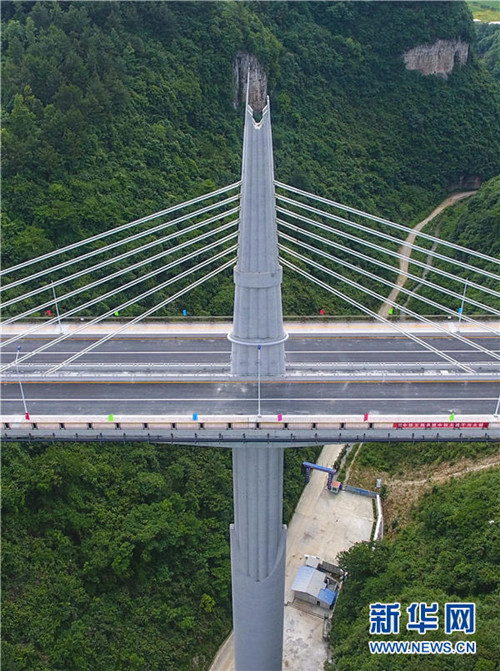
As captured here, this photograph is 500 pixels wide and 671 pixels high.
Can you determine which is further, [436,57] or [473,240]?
[436,57]

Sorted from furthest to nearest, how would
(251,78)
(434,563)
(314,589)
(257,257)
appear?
(251,78)
(314,589)
(434,563)
(257,257)

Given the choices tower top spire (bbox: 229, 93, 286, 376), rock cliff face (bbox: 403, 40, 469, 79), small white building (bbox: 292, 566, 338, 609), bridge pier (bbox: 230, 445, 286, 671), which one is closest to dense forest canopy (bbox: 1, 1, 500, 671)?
rock cliff face (bbox: 403, 40, 469, 79)

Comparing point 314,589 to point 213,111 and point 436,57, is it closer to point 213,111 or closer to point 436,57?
point 213,111

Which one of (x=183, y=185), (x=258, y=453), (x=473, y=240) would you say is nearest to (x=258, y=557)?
(x=258, y=453)

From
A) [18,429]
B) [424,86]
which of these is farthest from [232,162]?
[18,429]

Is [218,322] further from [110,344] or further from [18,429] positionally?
[18,429]

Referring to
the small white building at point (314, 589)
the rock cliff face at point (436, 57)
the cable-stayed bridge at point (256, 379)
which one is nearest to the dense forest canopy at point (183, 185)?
the rock cliff face at point (436, 57)
